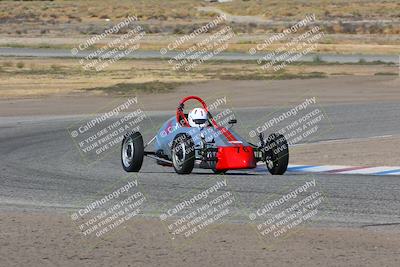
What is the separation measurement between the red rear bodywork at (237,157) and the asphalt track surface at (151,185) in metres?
0.27

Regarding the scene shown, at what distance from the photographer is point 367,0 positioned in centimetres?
15900

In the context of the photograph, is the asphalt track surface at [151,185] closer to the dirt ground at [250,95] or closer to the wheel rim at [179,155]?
the wheel rim at [179,155]

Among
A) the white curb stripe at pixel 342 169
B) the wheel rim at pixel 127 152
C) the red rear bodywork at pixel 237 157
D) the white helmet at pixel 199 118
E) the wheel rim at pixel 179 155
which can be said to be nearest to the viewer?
the red rear bodywork at pixel 237 157

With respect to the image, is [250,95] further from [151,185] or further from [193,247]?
[193,247]

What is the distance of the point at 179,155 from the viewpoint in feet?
58.7

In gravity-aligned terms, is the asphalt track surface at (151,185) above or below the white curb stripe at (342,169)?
above

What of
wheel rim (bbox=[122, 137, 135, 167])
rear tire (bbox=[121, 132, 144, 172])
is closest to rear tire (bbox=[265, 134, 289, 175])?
rear tire (bbox=[121, 132, 144, 172])

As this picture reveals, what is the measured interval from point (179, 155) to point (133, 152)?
1.16 m

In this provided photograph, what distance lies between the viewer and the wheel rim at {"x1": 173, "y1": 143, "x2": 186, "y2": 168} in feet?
57.5

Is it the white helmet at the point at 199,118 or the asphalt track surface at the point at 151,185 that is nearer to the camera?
the asphalt track surface at the point at 151,185

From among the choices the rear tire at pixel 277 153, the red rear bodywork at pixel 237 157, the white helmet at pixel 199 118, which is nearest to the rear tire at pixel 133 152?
the white helmet at pixel 199 118

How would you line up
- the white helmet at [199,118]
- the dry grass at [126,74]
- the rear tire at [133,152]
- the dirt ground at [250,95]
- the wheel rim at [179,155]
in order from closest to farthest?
the wheel rim at [179,155] < the white helmet at [199,118] < the rear tire at [133,152] < the dirt ground at [250,95] < the dry grass at [126,74]

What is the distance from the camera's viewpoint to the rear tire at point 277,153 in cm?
1755

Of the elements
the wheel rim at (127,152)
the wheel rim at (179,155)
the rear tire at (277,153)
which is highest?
the wheel rim at (127,152)
